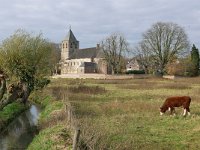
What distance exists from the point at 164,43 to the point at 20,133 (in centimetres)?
7019

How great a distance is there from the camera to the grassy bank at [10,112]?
2308 cm

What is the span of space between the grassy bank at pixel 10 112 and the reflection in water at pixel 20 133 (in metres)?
0.36

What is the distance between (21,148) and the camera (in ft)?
56.1

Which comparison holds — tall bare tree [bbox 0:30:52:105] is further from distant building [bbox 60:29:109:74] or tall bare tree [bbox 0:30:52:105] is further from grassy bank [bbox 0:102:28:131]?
distant building [bbox 60:29:109:74]

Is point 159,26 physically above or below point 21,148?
above

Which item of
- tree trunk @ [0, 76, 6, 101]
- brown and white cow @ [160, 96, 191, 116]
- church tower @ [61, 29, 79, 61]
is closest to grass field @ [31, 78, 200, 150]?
brown and white cow @ [160, 96, 191, 116]

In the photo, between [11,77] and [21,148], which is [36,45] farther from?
[21,148]

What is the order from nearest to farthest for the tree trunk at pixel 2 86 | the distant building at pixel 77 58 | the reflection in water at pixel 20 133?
the reflection in water at pixel 20 133
the tree trunk at pixel 2 86
the distant building at pixel 77 58

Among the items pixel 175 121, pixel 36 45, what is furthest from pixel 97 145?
pixel 36 45

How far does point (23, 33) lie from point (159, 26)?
59255mm

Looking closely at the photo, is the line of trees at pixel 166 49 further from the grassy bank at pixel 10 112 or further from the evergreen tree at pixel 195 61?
the grassy bank at pixel 10 112

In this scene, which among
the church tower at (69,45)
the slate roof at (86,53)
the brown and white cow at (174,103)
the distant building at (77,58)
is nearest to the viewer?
the brown and white cow at (174,103)

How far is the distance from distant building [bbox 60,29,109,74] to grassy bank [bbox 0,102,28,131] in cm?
8642

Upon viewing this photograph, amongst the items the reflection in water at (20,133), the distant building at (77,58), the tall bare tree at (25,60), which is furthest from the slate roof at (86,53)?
the reflection in water at (20,133)
